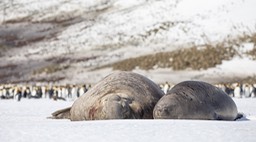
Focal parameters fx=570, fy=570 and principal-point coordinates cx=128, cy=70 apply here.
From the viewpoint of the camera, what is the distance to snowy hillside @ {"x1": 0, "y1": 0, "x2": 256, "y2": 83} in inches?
2478

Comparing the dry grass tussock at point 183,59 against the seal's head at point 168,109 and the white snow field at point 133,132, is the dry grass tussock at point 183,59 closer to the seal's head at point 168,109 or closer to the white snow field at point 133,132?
the seal's head at point 168,109

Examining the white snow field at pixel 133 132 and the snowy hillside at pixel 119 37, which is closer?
the white snow field at pixel 133 132

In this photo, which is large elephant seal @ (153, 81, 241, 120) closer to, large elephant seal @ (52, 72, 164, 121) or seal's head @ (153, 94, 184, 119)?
seal's head @ (153, 94, 184, 119)

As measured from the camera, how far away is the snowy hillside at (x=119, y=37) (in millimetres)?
62938

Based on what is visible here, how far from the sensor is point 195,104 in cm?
1099

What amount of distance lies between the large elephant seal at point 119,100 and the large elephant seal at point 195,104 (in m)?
0.46

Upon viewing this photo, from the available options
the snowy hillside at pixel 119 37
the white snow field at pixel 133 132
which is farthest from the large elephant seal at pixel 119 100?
the snowy hillside at pixel 119 37

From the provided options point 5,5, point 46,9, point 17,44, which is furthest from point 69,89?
point 5,5

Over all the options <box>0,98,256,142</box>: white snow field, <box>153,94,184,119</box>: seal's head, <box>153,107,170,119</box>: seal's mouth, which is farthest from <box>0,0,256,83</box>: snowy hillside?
<box>0,98,256,142</box>: white snow field

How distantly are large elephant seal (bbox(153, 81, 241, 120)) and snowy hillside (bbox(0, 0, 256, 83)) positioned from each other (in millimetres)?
43839

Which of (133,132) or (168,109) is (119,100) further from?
(133,132)

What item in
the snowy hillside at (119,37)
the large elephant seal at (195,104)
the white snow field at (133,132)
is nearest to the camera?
the white snow field at (133,132)

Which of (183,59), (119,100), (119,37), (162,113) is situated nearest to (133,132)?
(162,113)

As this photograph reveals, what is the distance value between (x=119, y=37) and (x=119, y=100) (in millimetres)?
64607
